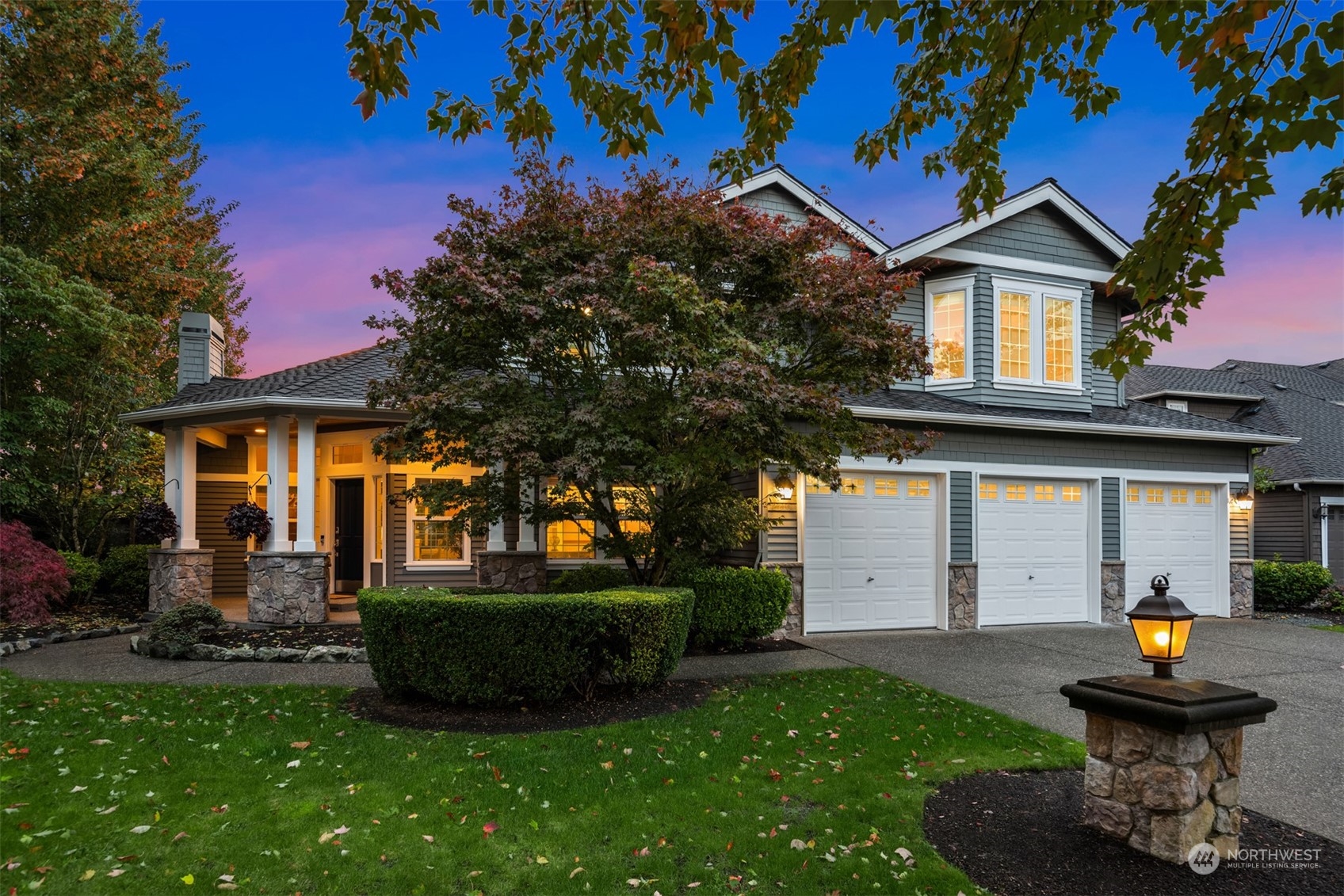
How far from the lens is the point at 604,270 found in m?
7.12

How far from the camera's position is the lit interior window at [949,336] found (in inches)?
465

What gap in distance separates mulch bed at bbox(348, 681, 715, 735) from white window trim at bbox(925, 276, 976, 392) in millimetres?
7284

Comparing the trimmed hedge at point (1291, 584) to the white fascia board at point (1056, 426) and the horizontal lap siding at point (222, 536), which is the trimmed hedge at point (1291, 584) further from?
the horizontal lap siding at point (222, 536)

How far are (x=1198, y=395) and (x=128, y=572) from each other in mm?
22909

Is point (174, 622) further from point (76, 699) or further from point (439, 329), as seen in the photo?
point (439, 329)

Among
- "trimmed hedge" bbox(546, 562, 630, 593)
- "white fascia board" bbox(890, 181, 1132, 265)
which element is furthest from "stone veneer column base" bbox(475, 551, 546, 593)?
"white fascia board" bbox(890, 181, 1132, 265)

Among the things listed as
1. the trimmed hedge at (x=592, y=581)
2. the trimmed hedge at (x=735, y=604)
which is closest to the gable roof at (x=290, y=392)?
the trimmed hedge at (x=592, y=581)

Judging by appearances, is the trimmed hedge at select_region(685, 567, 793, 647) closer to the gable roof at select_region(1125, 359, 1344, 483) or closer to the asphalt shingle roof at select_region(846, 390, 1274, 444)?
the asphalt shingle roof at select_region(846, 390, 1274, 444)

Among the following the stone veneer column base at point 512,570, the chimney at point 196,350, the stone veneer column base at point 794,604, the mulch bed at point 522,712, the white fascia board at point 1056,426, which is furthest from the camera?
the chimney at point 196,350

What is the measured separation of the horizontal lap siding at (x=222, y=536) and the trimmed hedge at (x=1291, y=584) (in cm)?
1890

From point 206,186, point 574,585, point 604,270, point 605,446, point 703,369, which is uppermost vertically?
point 206,186

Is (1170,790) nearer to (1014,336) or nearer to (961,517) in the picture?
(961,517)

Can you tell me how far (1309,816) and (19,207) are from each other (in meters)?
17.9

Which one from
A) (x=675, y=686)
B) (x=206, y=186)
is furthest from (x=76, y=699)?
(x=206, y=186)
